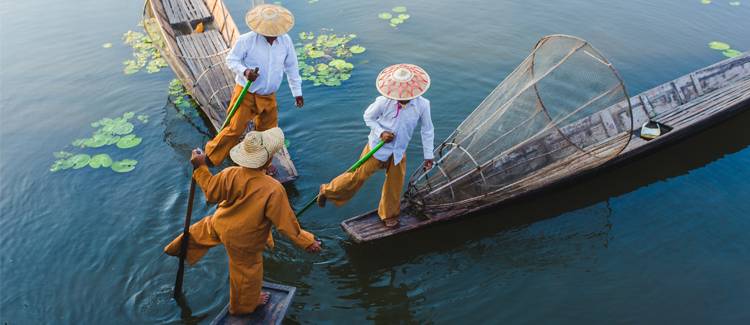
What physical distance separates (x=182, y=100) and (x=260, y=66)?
293 centimetres

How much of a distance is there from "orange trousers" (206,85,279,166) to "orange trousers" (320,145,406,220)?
1.16 metres

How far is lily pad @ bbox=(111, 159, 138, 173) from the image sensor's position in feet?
20.0

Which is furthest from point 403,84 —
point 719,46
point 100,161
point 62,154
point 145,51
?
point 719,46

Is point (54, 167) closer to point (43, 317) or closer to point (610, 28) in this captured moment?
point (43, 317)

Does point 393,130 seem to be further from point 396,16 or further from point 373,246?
point 396,16

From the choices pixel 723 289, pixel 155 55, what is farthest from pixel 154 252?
pixel 723 289

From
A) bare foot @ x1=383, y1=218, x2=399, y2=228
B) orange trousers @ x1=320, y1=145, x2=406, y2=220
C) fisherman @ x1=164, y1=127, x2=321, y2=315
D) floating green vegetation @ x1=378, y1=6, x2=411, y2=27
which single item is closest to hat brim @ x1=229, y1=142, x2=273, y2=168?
fisherman @ x1=164, y1=127, x2=321, y2=315

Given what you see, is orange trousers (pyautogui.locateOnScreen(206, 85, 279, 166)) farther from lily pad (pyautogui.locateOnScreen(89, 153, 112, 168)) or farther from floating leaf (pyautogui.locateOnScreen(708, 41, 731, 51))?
floating leaf (pyautogui.locateOnScreen(708, 41, 731, 51))

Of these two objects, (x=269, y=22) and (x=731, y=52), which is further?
(x=731, y=52)

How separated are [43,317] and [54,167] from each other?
7.77 feet

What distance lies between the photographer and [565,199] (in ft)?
19.3

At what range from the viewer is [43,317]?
4.49m

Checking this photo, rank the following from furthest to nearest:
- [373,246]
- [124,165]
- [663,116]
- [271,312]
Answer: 1. [663,116]
2. [124,165]
3. [373,246]
4. [271,312]

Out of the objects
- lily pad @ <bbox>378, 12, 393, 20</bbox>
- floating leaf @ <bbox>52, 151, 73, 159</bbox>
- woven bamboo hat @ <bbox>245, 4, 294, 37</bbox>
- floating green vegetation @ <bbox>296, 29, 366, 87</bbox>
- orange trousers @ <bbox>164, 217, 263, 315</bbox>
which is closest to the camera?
orange trousers @ <bbox>164, 217, 263, 315</bbox>
